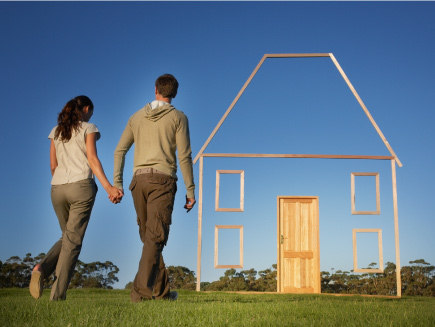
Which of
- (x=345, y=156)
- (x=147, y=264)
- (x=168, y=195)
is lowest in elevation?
(x=147, y=264)

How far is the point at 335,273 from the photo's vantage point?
10539mm

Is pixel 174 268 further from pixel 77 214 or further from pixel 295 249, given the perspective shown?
pixel 77 214

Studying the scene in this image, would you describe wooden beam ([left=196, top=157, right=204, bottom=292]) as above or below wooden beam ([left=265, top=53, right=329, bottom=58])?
below

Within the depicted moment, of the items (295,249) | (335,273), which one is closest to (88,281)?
(295,249)

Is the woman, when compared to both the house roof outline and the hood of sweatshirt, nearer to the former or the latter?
the hood of sweatshirt

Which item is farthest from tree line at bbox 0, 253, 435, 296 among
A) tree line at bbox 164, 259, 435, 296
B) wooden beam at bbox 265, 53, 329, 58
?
wooden beam at bbox 265, 53, 329, 58

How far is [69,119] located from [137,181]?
103 cm

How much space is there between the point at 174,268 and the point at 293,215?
289 centimetres

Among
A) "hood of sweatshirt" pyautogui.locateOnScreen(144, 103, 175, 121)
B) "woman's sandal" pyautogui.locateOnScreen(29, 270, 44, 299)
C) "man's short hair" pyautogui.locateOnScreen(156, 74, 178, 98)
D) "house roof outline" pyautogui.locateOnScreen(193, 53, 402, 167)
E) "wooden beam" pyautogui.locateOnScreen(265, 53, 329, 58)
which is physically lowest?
"woman's sandal" pyautogui.locateOnScreen(29, 270, 44, 299)

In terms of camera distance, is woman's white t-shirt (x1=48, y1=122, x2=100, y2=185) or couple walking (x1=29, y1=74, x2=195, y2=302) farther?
woman's white t-shirt (x1=48, y1=122, x2=100, y2=185)

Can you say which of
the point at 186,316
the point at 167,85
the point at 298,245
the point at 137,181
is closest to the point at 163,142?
the point at 137,181

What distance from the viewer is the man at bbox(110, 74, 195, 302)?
4441 mm

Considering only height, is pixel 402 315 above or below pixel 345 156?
below

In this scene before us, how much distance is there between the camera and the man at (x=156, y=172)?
4441 mm
